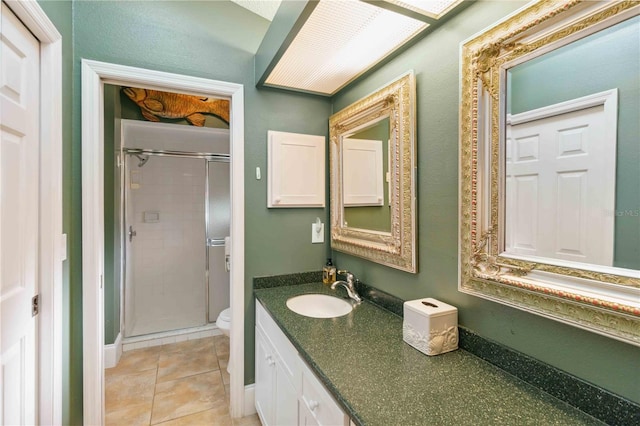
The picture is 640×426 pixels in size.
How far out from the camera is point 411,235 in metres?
1.32

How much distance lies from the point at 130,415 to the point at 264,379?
1.02 meters

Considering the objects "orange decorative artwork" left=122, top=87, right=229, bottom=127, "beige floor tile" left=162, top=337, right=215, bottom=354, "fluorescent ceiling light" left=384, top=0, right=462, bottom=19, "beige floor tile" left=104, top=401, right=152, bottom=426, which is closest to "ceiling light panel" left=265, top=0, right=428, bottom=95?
"fluorescent ceiling light" left=384, top=0, right=462, bottom=19

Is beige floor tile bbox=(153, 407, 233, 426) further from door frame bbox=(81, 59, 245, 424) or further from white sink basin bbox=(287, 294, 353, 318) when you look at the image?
white sink basin bbox=(287, 294, 353, 318)

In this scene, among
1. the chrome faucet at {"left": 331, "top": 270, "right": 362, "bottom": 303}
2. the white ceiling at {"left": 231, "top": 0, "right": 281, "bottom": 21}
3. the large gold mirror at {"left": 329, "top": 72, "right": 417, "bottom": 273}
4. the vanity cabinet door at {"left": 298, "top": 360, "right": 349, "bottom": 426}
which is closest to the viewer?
the vanity cabinet door at {"left": 298, "top": 360, "right": 349, "bottom": 426}

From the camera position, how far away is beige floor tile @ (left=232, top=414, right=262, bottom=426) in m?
1.76

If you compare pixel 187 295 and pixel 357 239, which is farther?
pixel 187 295

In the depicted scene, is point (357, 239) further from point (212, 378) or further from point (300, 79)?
point (212, 378)

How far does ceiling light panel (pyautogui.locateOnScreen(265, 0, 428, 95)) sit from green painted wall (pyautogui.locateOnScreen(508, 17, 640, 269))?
0.63 metres

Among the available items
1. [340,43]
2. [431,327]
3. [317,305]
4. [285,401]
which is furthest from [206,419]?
[340,43]

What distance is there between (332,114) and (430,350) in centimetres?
159

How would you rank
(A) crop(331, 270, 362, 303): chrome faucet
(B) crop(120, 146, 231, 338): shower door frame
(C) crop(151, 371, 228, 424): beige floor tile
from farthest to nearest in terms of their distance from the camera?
(B) crop(120, 146, 231, 338): shower door frame < (C) crop(151, 371, 228, 424): beige floor tile < (A) crop(331, 270, 362, 303): chrome faucet

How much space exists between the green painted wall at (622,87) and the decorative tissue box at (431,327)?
20.5 inches

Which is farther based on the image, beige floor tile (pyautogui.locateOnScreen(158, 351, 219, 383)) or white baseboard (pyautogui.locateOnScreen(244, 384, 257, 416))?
beige floor tile (pyautogui.locateOnScreen(158, 351, 219, 383))

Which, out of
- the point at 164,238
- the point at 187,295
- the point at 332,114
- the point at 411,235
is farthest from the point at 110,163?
the point at 411,235
